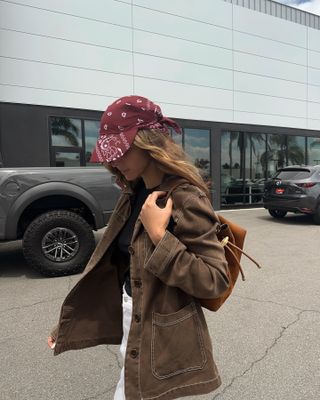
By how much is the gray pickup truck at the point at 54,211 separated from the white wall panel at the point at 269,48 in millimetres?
10822

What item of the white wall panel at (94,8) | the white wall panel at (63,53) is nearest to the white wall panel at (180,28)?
the white wall panel at (94,8)

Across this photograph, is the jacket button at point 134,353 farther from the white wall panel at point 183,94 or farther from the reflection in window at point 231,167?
the reflection in window at point 231,167

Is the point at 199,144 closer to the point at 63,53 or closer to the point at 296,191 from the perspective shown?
the point at 296,191

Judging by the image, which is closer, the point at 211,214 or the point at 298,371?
the point at 211,214

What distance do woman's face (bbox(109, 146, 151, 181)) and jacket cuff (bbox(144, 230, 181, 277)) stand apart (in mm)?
304

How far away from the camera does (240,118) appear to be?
1443cm

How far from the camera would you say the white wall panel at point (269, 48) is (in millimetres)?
14161

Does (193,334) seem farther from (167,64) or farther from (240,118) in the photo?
(240,118)

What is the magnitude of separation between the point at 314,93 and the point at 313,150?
244 centimetres

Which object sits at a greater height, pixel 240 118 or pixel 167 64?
pixel 167 64

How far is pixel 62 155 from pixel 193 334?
10.5m

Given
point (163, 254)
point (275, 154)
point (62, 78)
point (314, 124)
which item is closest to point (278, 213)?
point (275, 154)

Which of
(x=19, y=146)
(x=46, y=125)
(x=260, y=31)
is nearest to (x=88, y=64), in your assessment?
(x=46, y=125)

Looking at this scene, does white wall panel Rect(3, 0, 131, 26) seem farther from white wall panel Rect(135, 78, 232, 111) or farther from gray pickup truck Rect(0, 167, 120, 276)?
gray pickup truck Rect(0, 167, 120, 276)
